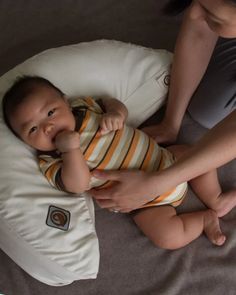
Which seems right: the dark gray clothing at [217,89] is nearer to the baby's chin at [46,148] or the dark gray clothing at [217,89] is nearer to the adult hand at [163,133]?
the adult hand at [163,133]

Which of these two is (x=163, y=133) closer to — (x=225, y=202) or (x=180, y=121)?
(x=180, y=121)

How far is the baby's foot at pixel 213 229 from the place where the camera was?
4.25 feet

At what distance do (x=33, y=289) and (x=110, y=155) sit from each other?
0.44 metres

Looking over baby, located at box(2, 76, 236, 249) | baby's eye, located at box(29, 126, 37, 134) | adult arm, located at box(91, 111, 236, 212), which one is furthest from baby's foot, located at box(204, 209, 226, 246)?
baby's eye, located at box(29, 126, 37, 134)

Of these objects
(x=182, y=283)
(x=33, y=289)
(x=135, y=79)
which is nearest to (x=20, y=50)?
(x=135, y=79)

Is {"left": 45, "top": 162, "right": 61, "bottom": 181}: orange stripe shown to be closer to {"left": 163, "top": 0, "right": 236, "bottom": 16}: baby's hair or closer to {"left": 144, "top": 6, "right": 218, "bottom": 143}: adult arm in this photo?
{"left": 144, "top": 6, "right": 218, "bottom": 143}: adult arm

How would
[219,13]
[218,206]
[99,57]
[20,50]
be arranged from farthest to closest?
[20,50] < [99,57] < [218,206] < [219,13]

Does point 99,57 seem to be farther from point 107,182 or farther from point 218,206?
point 218,206

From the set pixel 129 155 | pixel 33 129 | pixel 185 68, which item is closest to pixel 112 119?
pixel 129 155

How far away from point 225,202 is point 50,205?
21.0 inches

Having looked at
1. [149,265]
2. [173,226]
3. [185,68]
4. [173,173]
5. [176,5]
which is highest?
[176,5]

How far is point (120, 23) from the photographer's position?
1934 mm

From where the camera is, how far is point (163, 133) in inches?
58.4

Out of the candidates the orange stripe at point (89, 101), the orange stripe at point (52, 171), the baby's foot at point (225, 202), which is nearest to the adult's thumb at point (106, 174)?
the orange stripe at point (52, 171)
